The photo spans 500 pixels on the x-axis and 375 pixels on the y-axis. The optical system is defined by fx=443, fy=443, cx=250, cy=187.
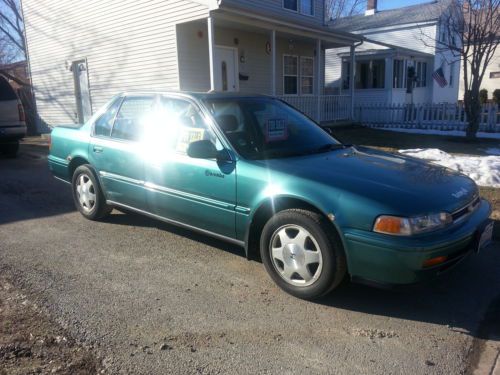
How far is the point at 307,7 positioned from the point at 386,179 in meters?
15.3

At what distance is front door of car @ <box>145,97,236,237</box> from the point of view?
3863 millimetres

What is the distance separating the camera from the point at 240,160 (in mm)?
3779

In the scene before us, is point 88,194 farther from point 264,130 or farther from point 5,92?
point 5,92

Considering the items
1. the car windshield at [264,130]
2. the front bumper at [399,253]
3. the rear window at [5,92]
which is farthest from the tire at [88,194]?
the rear window at [5,92]

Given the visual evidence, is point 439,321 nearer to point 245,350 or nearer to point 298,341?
point 298,341

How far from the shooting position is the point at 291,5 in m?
16.2

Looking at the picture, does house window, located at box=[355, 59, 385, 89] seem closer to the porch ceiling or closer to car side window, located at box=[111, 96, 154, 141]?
the porch ceiling

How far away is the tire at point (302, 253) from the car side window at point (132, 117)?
2.03 metres

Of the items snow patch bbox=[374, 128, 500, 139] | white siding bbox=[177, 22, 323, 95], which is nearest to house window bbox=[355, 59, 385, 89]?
white siding bbox=[177, 22, 323, 95]

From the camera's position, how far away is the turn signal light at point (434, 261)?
9.74ft

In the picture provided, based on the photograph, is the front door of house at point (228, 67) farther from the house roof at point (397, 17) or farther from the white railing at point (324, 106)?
the house roof at point (397, 17)

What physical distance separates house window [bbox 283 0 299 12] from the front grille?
45.0 ft

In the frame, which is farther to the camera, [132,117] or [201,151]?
[132,117]

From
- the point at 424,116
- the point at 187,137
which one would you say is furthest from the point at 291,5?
the point at 187,137
